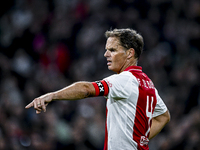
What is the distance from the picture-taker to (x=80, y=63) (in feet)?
29.6

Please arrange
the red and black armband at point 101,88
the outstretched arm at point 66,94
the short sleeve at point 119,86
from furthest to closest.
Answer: the short sleeve at point 119,86 < the red and black armband at point 101,88 < the outstretched arm at point 66,94

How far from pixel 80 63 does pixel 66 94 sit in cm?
634

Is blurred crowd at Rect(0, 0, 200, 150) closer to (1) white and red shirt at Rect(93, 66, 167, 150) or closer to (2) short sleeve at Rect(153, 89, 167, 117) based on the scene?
(2) short sleeve at Rect(153, 89, 167, 117)

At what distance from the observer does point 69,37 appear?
31.1ft

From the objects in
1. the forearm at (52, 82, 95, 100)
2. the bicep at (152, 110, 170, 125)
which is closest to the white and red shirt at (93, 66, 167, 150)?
the forearm at (52, 82, 95, 100)

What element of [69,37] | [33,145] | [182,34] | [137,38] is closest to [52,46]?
Result: [69,37]

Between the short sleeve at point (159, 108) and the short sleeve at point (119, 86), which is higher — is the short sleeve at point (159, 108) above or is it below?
below

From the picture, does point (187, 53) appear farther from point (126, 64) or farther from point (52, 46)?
point (126, 64)

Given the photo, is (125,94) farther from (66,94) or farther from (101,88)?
(66,94)

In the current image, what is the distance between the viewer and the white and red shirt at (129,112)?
3.12m

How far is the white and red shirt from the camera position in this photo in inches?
123

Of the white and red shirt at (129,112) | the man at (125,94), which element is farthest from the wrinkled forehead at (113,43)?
the white and red shirt at (129,112)

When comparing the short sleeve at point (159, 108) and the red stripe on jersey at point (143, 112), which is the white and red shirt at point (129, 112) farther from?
the short sleeve at point (159, 108)

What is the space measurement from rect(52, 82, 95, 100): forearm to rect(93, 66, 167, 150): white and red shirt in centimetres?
29
